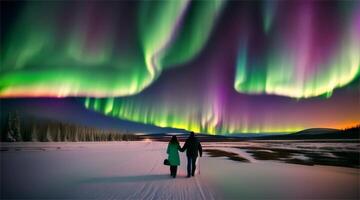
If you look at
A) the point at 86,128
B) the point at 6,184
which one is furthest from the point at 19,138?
the point at 6,184

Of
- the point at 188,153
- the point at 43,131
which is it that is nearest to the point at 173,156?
the point at 188,153

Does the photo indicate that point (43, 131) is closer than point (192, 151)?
No

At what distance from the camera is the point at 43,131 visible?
271 feet

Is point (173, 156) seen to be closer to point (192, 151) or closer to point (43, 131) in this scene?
point (192, 151)

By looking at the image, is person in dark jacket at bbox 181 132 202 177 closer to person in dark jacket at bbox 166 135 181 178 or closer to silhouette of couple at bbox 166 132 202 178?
silhouette of couple at bbox 166 132 202 178

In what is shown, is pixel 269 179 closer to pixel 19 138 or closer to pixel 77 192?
pixel 77 192

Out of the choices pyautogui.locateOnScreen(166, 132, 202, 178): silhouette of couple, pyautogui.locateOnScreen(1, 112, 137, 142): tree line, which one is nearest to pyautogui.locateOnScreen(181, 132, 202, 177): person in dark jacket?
pyautogui.locateOnScreen(166, 132, 202, 178): silhouette of couple

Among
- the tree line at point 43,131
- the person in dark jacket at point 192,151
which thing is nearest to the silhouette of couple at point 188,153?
the person in dark jacket at point 192,151

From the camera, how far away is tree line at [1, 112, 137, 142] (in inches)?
2847

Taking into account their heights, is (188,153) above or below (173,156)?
above

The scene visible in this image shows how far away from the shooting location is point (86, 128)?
10056 cm

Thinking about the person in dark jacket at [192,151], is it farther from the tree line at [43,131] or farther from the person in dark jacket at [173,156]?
the tree line at [43,131]

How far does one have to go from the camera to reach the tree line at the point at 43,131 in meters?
72.3

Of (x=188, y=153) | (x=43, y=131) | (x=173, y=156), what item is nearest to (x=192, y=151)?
(x=188, y=153)
